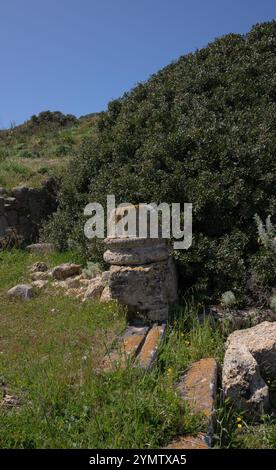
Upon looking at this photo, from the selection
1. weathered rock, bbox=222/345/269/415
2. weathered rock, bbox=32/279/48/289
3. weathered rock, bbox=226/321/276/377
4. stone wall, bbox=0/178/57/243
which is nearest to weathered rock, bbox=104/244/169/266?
weathered rock, bbox=226/321/276/377

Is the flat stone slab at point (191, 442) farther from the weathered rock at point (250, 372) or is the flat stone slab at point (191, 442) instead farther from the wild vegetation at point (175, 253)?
the weathered rock at point (250, 372)

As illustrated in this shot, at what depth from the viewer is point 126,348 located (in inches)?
177

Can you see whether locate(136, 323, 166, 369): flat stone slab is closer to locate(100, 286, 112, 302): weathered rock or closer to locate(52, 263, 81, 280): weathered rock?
locate(100, 286, 112, 302): weathered rock

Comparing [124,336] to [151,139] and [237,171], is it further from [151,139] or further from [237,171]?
[151,139]

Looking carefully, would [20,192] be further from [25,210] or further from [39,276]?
[39,276]

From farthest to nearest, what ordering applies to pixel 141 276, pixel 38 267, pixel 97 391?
pixel 38 267, pixel 141 276, pixel 97 391

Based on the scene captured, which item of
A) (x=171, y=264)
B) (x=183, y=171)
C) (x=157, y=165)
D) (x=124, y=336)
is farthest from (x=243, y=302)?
(x=157, y=165)

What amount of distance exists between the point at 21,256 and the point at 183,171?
3.62m

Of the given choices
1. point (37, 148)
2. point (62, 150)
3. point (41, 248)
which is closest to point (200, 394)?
point (41, 248)

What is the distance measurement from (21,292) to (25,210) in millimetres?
3691

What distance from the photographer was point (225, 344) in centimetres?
457

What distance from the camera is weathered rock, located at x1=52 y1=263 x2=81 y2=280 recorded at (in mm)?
7215

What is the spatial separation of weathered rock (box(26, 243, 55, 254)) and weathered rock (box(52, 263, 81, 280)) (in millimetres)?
1516
